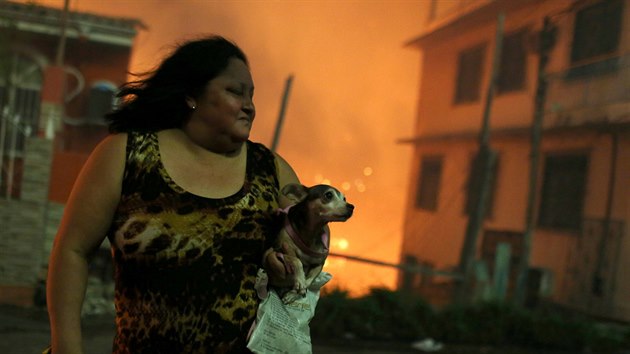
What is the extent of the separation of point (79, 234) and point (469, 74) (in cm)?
1349

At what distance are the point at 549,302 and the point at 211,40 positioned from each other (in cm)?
964

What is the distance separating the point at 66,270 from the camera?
7.17 feet

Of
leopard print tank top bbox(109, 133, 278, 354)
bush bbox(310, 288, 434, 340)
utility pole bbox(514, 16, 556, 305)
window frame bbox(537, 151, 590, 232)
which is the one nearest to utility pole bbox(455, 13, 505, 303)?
bush bbox(310, 288, 434, 340)

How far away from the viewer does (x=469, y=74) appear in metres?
15.1

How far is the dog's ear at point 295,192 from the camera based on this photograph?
234cm

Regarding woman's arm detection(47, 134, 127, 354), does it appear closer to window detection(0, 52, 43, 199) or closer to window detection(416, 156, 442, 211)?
window detection(0, 52, 43, 199)

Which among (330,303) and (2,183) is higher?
(2,183)

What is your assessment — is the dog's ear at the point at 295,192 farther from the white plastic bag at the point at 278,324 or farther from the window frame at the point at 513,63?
the window frame at the point at 513,63

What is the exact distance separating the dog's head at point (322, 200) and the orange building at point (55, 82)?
7204 mm

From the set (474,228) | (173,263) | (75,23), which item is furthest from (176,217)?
(75,23)

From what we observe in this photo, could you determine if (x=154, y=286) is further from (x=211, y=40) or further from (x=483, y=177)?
(x=483, y=177)

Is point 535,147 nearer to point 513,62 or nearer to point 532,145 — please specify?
point 532,145

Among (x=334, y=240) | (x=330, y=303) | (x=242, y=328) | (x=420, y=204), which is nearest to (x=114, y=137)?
(x=242, y=328)

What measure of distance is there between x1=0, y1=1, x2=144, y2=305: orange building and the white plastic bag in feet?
23.7
